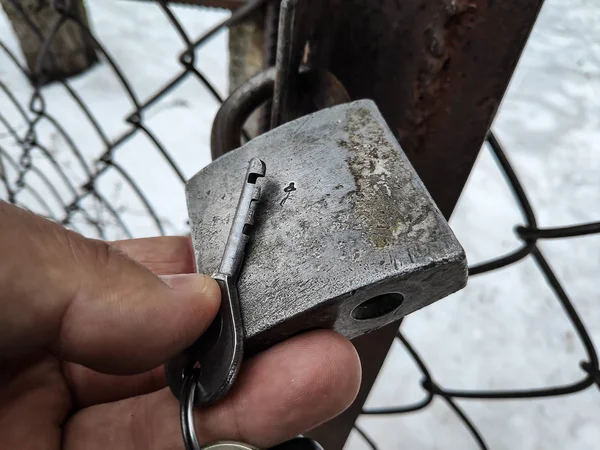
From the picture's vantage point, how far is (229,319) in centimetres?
44

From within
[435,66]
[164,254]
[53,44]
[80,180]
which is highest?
[53,44]

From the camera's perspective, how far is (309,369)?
0.46 m

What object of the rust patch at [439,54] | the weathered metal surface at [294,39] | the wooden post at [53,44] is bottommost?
the rust patch at [439,54]

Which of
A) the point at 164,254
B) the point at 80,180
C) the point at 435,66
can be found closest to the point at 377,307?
the point at 435,66

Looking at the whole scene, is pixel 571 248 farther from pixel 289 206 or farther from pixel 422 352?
pixel 289 206

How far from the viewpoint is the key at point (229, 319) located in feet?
1.40

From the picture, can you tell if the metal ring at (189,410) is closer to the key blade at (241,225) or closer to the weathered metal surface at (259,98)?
the key blade at (241,225)

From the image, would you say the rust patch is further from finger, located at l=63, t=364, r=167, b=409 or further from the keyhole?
finger, located at l=63, t=364, r=167, b=409

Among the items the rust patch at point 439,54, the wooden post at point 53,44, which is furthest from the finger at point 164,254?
the wooden post at point 53,44

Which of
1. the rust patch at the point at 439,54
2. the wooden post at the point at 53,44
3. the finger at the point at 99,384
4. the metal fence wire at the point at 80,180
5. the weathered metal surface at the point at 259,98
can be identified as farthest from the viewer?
the wooden post at the point at 53,44

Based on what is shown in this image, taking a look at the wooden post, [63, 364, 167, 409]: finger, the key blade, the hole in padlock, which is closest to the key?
the key blade

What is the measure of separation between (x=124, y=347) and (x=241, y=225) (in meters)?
0.19

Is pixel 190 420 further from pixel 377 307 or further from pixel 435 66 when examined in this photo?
pixel 435 66

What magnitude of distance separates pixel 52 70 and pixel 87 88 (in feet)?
0.63
